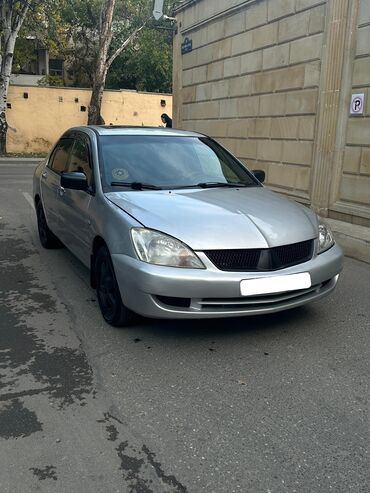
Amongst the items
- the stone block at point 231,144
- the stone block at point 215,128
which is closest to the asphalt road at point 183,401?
the stone block at point 231,144

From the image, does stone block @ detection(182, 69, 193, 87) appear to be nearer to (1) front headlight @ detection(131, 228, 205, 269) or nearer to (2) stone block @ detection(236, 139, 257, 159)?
(2) stone block @ detection(236, 139, 257, 159)

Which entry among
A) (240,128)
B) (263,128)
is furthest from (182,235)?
(240,128)

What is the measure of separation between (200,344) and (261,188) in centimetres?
183

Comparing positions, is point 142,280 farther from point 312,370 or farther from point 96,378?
point 312,370

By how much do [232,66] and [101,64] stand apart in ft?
43.7

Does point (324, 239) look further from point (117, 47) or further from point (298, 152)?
point (117, 47)

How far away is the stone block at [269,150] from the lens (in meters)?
9.26

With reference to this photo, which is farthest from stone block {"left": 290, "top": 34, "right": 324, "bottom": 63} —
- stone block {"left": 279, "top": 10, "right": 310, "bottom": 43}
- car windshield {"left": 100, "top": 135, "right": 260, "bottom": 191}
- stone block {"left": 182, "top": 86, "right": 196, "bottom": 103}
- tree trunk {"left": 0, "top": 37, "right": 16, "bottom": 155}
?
tree trunk {"left": 0, "top": 37, "right": 16, "bottom": 155}

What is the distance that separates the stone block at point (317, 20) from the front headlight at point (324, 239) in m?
5.00

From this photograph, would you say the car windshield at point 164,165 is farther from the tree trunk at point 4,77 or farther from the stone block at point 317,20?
the tree trunk at point 4,77

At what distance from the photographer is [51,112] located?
973 inches

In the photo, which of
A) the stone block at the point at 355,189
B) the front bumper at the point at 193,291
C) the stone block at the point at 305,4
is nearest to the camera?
the front bumper at the point at 193,291

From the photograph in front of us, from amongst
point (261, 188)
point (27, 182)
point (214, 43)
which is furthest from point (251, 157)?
point (27, 182)

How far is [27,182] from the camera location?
44.9 ft
